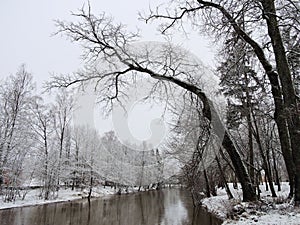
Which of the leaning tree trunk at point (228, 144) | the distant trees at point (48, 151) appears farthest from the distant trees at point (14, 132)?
the leaning tree trunk at point (228, 144)

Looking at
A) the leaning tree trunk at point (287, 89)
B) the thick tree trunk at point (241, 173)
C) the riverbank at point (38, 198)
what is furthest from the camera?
the riverbank at point (38, 198)

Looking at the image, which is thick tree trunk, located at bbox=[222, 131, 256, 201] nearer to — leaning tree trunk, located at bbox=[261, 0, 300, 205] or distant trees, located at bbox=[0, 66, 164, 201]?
Result: leaning tree trunk, located at bbox=[261, 0, 300, 205]

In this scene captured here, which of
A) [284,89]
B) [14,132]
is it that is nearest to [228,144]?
[284,89]

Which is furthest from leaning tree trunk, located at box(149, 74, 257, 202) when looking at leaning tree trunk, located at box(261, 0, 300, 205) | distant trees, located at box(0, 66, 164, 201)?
distant trees, located at box(0, 66, 164, 201)

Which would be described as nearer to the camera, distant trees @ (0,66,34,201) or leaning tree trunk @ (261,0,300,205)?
leaning tree trunk @ (261,0,300,205)

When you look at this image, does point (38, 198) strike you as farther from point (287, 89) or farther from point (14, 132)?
point (287, 89)

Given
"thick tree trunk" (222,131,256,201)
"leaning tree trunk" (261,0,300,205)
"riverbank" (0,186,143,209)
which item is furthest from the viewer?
"riverbank" (0,186,143,209)

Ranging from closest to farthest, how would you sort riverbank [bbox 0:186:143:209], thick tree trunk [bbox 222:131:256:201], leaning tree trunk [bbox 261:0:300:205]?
leaning tree trunk [bbox 261:0:300:205]
thick tree trunk [bbox 222:131:256:201]
riverbank [bbox 0:186:143:209]

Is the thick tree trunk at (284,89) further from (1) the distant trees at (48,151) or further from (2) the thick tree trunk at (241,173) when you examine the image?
(1) the distant trees at (48,151)

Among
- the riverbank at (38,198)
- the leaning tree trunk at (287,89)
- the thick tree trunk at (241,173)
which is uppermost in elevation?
the leaning tree trunk at (287,89)

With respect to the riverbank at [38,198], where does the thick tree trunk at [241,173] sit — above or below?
above

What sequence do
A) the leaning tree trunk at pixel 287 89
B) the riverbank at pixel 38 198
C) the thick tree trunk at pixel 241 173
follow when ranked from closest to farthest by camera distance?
the leaning tree trunk at pixel 287 89, the thick tree trunk at pixel 241 173, the riverbank at pixel 38 198

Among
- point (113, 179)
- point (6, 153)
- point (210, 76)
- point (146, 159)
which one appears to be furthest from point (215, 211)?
point (146, 159)

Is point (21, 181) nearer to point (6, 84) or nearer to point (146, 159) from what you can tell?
point (6, 84)
